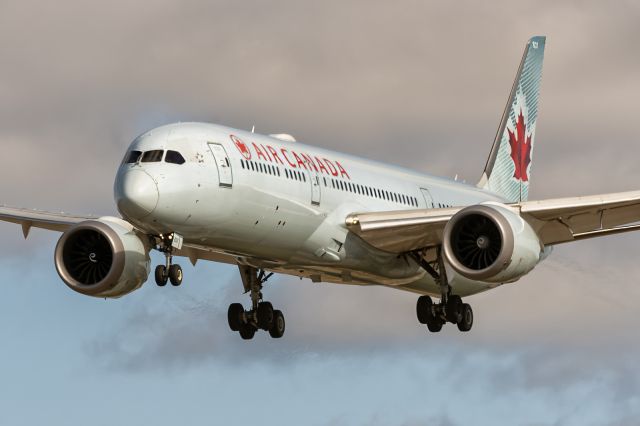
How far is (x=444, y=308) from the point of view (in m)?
53.6

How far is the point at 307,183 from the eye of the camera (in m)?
47.9

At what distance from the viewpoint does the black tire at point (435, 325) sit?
54.2 m

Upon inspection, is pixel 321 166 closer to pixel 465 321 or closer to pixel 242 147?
pixel 242 147

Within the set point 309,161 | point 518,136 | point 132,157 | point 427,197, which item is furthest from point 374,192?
point 518,136

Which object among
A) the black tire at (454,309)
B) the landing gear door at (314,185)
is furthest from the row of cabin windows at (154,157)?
the black tire at (454,309)

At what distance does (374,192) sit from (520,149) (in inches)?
745

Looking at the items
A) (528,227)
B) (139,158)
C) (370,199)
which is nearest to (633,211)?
(528,227)

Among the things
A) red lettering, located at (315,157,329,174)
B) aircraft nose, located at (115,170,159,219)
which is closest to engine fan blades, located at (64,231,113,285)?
aircraft nose, located at (115,170,159,219)

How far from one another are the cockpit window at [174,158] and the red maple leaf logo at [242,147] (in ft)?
8.38

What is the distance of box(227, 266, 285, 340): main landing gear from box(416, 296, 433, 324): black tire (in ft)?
16.1

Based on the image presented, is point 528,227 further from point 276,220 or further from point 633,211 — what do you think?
point 276,220

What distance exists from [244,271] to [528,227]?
11494 millimetres

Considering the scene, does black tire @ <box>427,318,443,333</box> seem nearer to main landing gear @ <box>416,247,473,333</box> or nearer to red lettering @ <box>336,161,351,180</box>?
main landing gear @ <box>416,247,473,333</box>

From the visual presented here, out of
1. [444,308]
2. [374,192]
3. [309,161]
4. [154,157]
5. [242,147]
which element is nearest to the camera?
[154,157]
